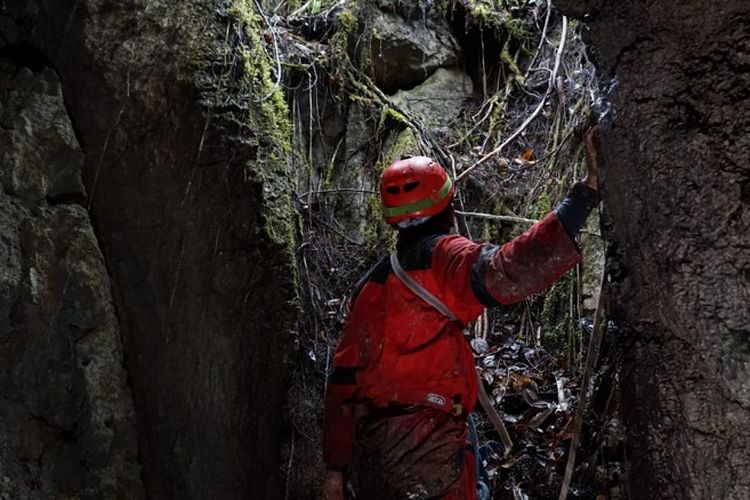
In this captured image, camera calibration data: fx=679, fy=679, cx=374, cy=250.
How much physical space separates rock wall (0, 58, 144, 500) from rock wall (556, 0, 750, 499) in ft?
7.51

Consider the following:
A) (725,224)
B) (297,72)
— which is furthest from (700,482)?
(297,72)

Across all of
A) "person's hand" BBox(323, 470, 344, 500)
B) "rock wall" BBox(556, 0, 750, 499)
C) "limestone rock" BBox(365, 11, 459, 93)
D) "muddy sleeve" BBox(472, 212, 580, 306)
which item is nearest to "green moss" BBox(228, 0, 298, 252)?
"person's hand" BBox(323, 470, 344, 500)

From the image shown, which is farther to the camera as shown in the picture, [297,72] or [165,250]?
[297,72]

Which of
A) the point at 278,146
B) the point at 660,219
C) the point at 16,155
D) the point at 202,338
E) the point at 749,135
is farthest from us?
the point at 278,146

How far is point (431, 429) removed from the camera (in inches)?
97.8

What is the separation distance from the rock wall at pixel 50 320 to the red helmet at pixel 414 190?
4.58 feet

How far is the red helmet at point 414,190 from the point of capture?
262 cm

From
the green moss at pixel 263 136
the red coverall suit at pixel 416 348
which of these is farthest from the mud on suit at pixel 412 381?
the green moss at pixel 263 136

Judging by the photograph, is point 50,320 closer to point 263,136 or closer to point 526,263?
point 263,136

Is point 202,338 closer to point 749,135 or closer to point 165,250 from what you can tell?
point 165,250

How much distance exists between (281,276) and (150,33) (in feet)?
3.96

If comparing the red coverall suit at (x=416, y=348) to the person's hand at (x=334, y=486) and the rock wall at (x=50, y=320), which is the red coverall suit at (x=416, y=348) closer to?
the person's hand at (x=334, y=486)

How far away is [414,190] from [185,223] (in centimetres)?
107

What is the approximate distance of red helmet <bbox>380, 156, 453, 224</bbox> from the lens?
2.62m
